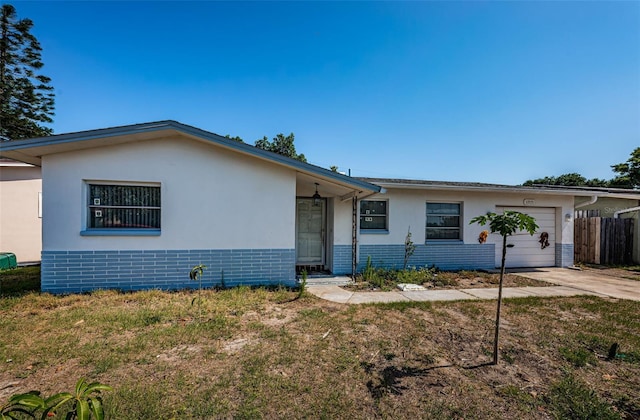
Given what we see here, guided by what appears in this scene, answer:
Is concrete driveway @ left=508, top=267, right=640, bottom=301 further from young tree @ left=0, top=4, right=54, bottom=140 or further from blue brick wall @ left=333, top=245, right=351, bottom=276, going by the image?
young tree @ left=0, top=4, right=54, bottom=140

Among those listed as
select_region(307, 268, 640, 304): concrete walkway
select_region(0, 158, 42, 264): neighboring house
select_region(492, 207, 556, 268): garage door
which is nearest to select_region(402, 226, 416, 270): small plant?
select_region(307, 268, 640, 304): concrete walkway

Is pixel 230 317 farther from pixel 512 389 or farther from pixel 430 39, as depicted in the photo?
pixel 430 39

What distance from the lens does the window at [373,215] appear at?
8.80 meters

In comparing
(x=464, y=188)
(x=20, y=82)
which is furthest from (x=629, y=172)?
(x=20, y=82)

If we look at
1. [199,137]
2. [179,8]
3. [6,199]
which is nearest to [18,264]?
[6,199]

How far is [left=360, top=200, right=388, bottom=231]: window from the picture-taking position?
8.80 m

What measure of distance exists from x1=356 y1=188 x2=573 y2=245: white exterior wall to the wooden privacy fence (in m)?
1.86

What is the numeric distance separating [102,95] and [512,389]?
12.1m

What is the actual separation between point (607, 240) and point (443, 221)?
24.4 ft

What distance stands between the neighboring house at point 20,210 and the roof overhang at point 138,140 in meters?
4.96

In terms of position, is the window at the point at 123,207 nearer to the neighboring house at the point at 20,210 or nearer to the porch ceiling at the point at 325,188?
the porch ceiling at the point at 325,188

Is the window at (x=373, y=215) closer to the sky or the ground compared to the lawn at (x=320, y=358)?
closer to the sky

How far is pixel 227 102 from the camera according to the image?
11086 mm

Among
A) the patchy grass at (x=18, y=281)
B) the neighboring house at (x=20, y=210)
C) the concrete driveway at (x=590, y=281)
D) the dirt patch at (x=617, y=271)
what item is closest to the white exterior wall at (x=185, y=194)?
the patchy grass at (x=18, y=281)
